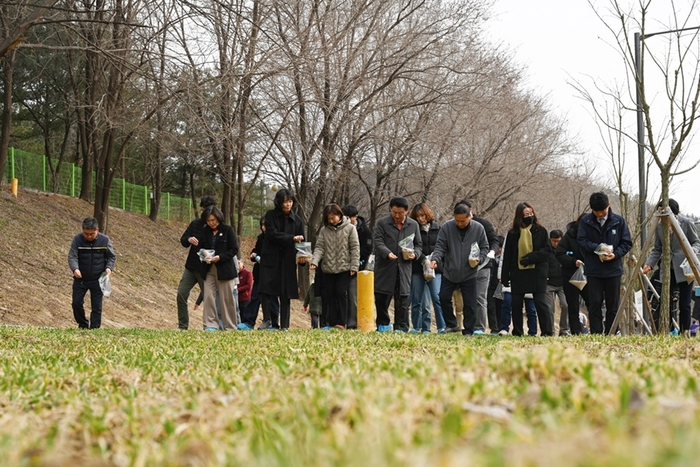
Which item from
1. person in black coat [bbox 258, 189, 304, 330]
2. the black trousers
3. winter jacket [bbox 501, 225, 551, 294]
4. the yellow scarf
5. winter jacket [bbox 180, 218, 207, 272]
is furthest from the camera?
winter jacket [bbox 180, 218, 207, 272]

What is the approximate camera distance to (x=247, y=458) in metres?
2.61

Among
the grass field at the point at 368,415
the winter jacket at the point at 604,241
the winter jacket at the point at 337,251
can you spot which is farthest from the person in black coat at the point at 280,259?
the grass field at the point at 368,415

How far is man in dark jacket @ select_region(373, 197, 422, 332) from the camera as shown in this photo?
15977 millimetres

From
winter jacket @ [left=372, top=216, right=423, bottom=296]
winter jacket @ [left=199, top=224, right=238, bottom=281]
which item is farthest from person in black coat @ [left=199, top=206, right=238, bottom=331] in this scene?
winter jacket @ [left=372, top=216, right=423, bottom=296]

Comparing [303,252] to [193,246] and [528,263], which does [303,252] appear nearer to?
[193,246]

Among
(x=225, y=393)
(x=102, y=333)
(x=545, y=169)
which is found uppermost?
(x=545, y=169)

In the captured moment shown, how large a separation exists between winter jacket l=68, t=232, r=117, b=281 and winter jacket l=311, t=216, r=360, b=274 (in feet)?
11.3

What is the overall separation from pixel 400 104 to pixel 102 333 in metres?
15.1

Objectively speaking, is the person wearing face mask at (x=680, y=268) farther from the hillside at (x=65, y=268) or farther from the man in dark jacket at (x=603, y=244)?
the hillside at (x=65, y=268)

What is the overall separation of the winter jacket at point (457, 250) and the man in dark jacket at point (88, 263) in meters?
5.45

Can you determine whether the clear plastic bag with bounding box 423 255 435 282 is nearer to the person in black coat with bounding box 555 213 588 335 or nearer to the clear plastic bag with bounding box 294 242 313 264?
the clear plastic bag with bounding box 294 242 313 264

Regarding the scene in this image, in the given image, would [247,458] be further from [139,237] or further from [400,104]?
[139,237]

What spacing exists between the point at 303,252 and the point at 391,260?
1.49 metres

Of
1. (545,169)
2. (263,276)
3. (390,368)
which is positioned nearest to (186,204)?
(545,169)
